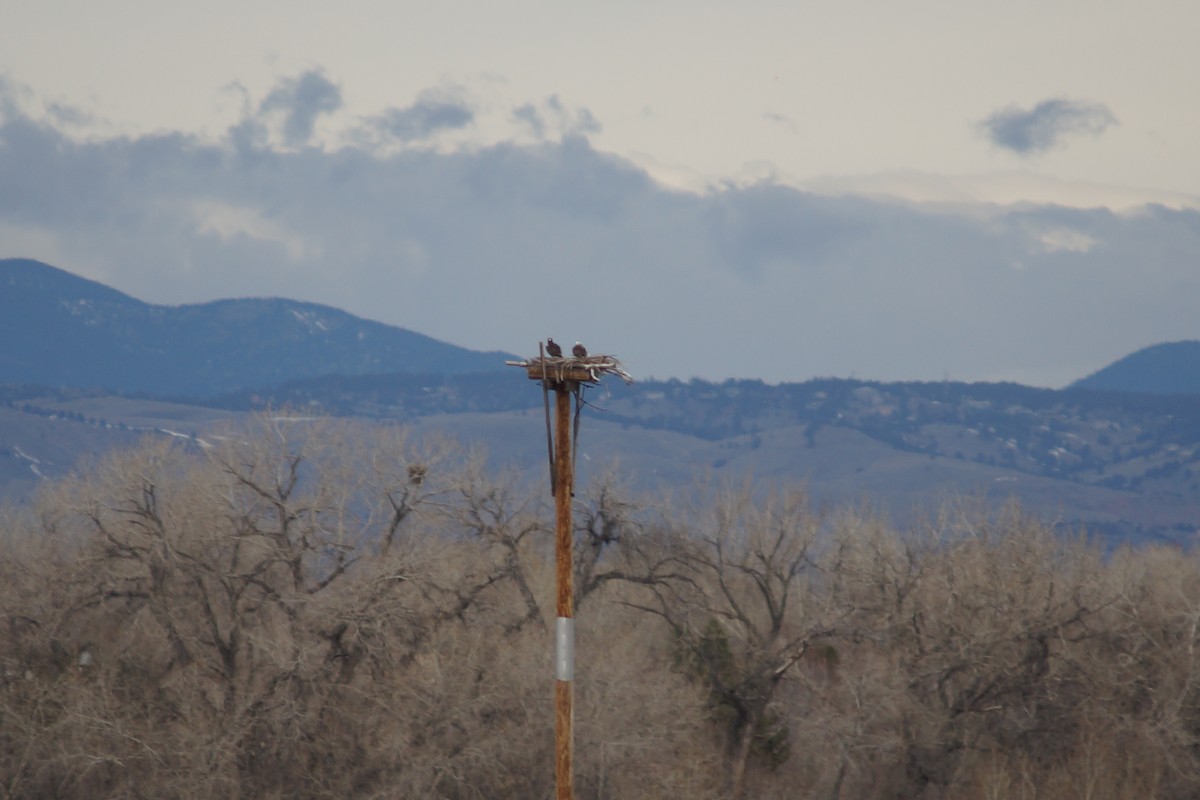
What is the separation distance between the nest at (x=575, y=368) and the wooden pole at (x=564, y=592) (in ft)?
0.64

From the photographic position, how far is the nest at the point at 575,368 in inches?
794

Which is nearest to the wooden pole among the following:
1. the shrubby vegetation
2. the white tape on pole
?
the white tape on pole

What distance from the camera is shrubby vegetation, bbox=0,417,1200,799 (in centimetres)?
3453

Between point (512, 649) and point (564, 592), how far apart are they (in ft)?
53.9

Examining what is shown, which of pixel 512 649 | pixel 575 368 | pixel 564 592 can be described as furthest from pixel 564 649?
pixel 512 649

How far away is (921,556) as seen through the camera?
4644 centimetres

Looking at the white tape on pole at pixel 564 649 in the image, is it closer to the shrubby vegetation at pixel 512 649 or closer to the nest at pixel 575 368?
→ the nest at pixel 575 368

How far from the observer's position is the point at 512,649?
3666 centimetres

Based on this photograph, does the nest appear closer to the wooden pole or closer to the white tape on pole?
the wooden pole

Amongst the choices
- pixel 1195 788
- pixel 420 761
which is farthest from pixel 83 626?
pixel 1195 788

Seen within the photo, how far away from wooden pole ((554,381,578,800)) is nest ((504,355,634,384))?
0.64ft

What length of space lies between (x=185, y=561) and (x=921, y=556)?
21430 millimetres

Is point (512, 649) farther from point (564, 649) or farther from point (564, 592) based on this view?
point (564, 649)

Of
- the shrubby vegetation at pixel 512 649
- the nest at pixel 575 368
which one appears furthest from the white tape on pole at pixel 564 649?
the shrubby vegetation at pixel 512 649
